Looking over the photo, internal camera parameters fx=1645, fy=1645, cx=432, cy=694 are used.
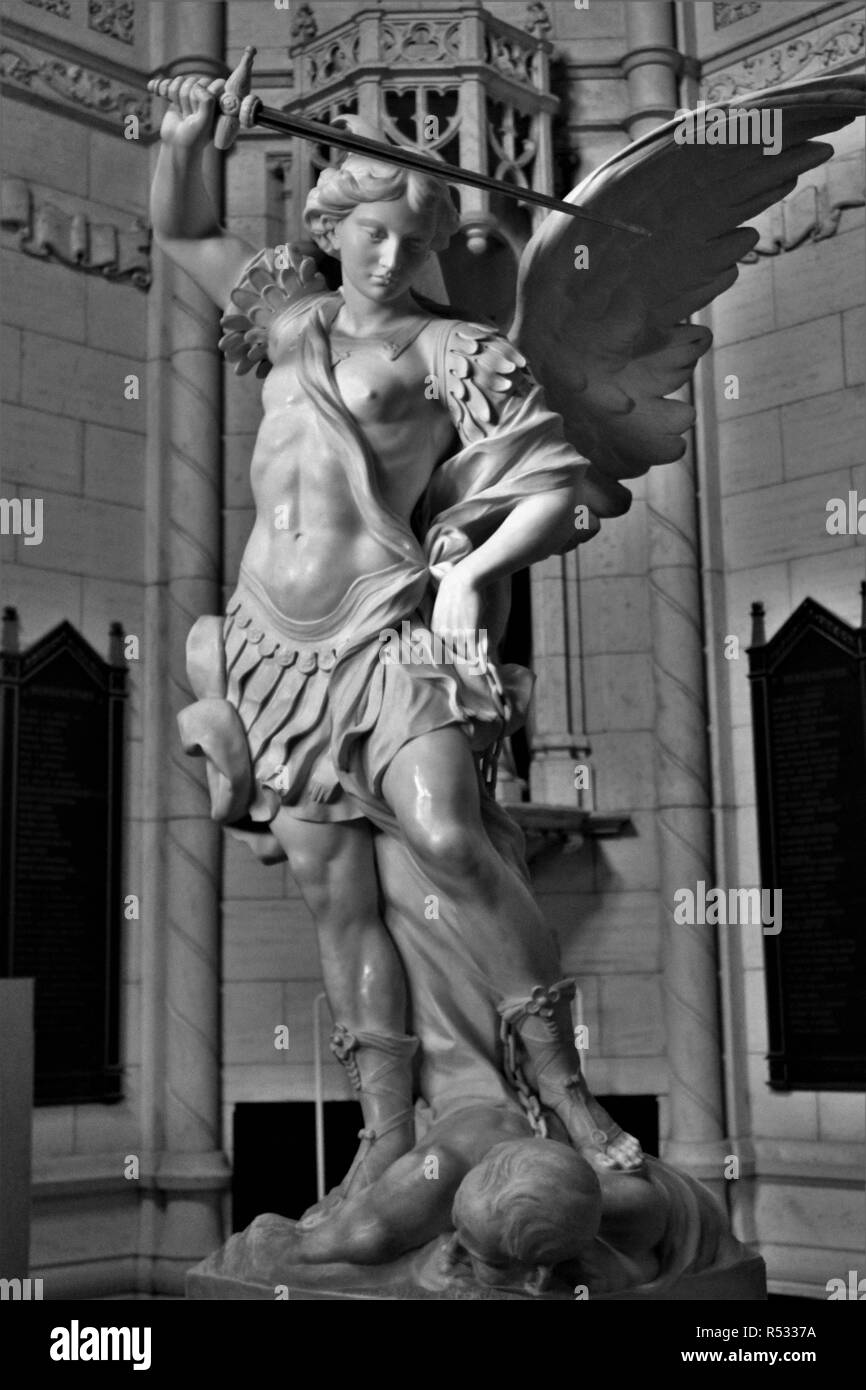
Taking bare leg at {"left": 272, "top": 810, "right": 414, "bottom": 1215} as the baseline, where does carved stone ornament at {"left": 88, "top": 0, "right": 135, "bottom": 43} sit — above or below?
above

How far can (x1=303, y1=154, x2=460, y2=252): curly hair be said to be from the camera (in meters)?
3.32

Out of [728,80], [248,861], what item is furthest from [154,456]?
[728,80]

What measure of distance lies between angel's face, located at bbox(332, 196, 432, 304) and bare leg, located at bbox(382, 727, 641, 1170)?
3.19 ft

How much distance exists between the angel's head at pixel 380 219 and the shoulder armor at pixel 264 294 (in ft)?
0.45

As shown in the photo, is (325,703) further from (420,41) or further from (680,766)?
(420,41)

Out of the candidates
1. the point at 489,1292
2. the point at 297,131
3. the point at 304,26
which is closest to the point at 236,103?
the point at 297,131

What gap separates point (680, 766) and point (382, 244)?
10.4ft

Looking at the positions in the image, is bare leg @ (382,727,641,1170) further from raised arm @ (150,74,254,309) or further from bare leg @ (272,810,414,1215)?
raised arm @ (150,74,254,309)

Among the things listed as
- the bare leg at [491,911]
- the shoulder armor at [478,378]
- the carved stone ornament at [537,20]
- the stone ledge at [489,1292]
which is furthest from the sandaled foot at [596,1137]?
the carved stone ornament at [537,20]

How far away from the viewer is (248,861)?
6141mm

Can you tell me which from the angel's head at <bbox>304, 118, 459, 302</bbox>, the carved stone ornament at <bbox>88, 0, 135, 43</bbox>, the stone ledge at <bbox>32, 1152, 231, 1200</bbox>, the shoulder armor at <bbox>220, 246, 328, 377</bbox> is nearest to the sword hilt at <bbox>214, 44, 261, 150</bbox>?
the angel's head at <bbox>304, 118, 459, 302</bbox>

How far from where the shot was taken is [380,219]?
3.34 m
